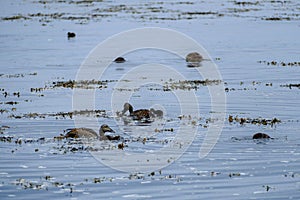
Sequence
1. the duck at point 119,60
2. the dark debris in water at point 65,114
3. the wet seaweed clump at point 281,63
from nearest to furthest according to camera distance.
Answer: the dark debris in water at point 65,114 → the wet seaweed clump at point 281,63 → the duck at point 119,60

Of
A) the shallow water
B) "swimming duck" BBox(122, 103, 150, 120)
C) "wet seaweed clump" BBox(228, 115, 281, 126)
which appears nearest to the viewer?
the shallow water

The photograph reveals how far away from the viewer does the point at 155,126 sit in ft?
86.5

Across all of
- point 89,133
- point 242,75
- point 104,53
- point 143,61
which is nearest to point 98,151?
point 89,133

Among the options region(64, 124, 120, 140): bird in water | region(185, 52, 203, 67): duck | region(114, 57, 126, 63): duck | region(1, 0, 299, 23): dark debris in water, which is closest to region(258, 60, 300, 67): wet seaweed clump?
region(185, 52, 203, 67): duck

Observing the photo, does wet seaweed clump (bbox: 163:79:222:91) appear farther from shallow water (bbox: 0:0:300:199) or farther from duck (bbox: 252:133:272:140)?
duck (bbox: 252:133:272:140)

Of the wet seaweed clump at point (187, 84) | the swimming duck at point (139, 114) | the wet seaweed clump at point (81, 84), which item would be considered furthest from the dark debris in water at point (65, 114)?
the wet seaweed clump at point (81, 84)

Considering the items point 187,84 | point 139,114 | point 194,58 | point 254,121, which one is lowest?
point 254,121

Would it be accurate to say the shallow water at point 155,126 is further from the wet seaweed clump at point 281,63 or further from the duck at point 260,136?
the duck at point 260,136

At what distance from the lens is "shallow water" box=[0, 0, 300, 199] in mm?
18922

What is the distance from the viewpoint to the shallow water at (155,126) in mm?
18922

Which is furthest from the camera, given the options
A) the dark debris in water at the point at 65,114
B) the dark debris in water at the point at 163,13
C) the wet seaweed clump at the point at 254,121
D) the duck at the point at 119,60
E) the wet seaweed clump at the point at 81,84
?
the dark debris in water at the point at 163,13

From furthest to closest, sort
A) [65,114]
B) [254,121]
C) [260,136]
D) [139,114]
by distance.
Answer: [65,114], [139,114], [254,121], [260,136]

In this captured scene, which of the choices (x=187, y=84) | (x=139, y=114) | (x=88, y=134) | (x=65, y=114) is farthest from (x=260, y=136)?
(x=187, y=84)

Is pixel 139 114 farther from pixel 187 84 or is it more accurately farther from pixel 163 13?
pixel 163 13
